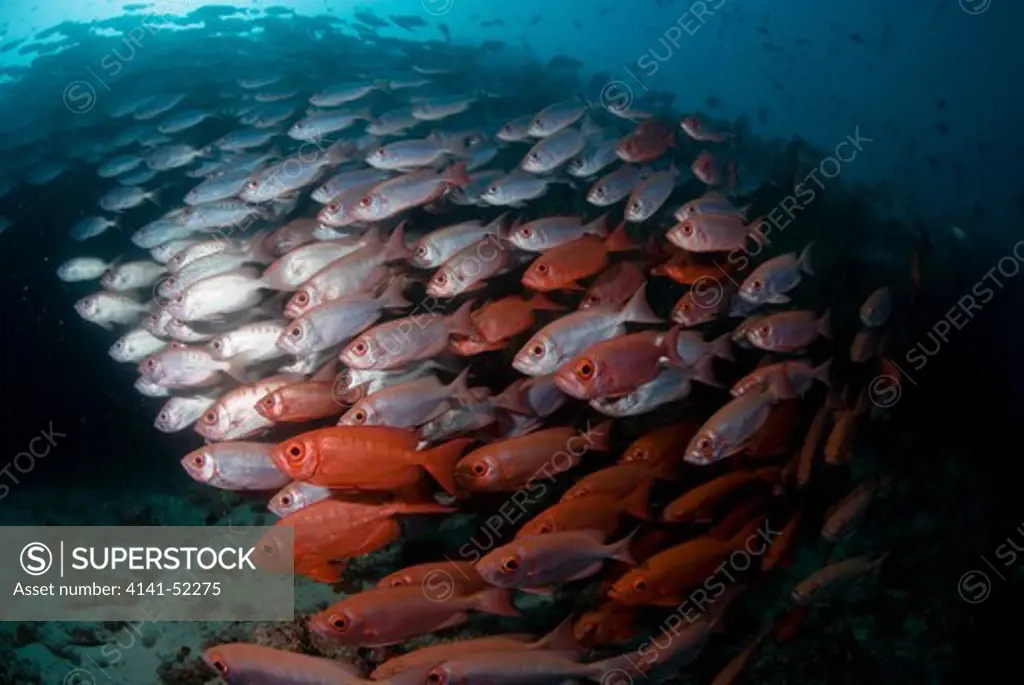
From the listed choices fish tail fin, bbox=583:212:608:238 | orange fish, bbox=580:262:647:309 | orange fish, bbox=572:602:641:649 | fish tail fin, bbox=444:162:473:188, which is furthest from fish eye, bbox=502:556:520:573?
fish tail fin, bbox=444:162:473:188

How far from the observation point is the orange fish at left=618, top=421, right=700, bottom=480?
428cm

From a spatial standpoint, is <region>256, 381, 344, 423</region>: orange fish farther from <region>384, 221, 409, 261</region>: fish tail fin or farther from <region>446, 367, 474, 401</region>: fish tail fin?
<region>384, 221, 409, 261</region>: fish tail fin

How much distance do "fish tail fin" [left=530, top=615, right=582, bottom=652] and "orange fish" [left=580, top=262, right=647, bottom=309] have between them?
2577 millimetres

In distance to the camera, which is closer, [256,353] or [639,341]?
[639,341]

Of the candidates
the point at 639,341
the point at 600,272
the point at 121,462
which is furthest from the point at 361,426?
the point at 121,462

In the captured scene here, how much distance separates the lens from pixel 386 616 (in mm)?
3264

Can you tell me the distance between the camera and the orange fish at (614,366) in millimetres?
3963

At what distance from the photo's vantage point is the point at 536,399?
4.35 metres

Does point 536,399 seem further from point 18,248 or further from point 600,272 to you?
point 18,248

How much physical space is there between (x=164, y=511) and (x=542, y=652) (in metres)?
5.66

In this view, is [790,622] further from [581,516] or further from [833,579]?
[581,516]

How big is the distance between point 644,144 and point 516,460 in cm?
487

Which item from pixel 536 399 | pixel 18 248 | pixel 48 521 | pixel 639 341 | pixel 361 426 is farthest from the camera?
pixel 18 248

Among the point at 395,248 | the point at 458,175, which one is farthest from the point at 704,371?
the point at 458,175
